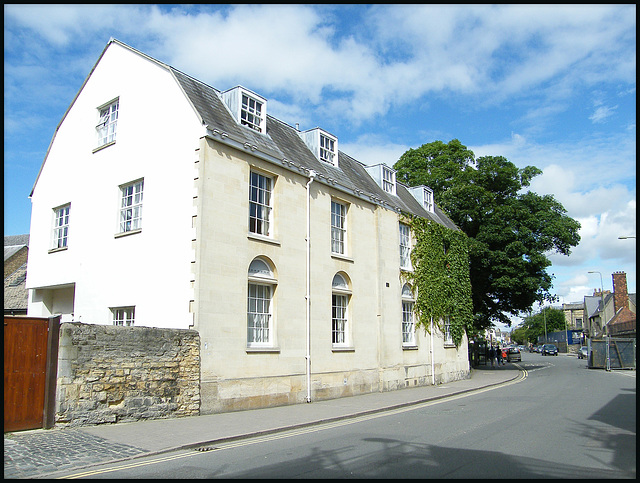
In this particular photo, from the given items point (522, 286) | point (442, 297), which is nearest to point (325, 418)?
point (442, 297)

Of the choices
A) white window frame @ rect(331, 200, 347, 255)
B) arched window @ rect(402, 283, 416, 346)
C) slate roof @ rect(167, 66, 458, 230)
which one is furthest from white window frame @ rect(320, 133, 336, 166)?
arched window @ rect(402, 283, 416, 346)

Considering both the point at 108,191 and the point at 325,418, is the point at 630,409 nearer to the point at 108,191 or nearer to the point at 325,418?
the point at 325,418

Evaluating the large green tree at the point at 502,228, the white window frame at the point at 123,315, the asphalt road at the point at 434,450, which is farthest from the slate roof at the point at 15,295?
the large green tree at the point at 502,228

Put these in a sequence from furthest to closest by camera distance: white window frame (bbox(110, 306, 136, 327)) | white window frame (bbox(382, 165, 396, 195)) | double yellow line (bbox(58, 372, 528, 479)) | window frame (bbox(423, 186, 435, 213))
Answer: window frame (bbox(423, 186, 435, 213)) → white window frame (bbox(382, 165, 396, 195)) → white window frame (bbox(110, 306, 136, 327)) → double yellow line (bbox(58, 372, 528, 479))

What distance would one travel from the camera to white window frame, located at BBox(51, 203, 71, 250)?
59.1 feet

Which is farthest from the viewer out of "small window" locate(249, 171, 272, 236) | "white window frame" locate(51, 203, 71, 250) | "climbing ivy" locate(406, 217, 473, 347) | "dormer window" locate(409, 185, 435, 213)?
"dormer window" locate(409, 185, 435, 213)

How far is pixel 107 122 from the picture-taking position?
57.2 feet

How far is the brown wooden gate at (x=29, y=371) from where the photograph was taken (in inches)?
382

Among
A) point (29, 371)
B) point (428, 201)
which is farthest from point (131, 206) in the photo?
point (428, 201)

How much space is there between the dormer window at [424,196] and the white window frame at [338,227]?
1045cm

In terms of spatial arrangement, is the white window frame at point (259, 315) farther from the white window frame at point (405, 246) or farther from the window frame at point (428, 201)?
the window frame at point (428, 201)

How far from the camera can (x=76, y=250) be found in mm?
16922

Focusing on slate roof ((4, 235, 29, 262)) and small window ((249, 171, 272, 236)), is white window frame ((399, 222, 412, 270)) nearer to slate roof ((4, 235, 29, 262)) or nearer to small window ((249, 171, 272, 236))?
small window ((249, 171, 272, 236))

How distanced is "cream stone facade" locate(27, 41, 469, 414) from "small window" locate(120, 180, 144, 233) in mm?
146
